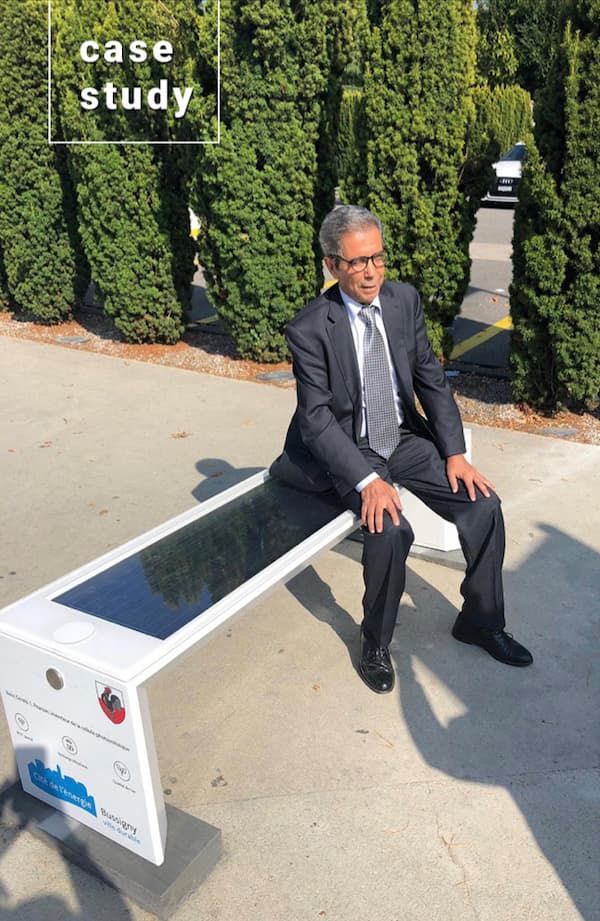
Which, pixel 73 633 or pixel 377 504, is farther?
pixel 377 504

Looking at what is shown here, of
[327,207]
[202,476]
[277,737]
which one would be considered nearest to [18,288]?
[327,207]

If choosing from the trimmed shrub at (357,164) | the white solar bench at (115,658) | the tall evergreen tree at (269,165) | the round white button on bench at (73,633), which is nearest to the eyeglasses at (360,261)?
the white solar bench at (115,658)

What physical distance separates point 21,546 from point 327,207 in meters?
4.11

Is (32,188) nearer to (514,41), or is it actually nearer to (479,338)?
(479,338)

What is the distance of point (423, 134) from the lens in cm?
590

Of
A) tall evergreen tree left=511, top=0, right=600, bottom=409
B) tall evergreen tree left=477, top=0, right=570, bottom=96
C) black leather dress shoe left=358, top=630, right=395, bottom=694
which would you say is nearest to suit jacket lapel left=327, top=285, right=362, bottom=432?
black leather dress shoe left=358, top=630, right=395, bottom=694

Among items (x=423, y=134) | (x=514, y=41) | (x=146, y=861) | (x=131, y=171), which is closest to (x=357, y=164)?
(x=423, y=134)

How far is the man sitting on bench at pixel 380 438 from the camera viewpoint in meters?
3.20

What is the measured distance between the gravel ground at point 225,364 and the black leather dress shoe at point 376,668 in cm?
302

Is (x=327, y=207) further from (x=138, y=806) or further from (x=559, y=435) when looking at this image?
(x=138, y=806)

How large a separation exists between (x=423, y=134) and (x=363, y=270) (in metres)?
3.15

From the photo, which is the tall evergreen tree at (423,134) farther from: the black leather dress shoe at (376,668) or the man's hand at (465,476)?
the black leather dress shoe at (376,668)

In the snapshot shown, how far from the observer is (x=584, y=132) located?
5.07 meters

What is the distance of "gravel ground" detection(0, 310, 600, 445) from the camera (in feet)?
19.5
